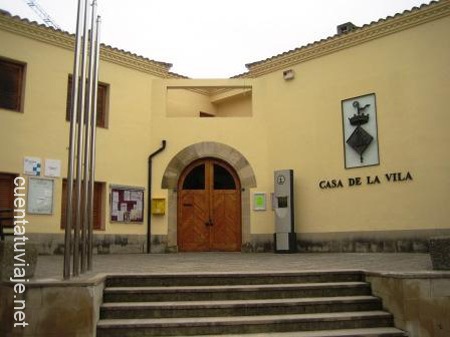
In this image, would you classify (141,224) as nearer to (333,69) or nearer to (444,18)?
(333,69)

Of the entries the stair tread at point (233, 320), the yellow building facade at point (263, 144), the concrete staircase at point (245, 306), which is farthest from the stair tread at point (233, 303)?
the yellow building facade at point (263, 144)

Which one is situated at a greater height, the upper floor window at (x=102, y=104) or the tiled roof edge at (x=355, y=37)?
Result: the tiled roof edge at (x=355, y=37)

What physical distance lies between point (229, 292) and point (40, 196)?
6.78 metres

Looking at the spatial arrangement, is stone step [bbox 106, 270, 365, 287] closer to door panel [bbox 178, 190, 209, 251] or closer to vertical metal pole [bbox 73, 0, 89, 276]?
vertical metal pole [bbox 73, 0, 89, 276]


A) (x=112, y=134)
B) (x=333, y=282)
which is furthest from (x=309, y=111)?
(x=333, y=282)

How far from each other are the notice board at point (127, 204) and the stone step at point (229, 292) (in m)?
6.64

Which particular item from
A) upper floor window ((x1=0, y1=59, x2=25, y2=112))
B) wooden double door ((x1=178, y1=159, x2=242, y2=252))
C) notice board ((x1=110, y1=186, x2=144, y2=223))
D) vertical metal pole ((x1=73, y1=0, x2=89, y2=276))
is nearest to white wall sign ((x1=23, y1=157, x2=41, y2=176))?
upper floor window ((x1=0, y1=59, x2=25, y2=112))

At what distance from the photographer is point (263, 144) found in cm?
1420

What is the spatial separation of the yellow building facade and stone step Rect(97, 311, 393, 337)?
5462mm

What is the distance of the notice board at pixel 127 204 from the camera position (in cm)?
1309

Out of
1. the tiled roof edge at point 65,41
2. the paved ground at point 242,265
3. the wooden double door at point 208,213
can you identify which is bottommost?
the paved ground at point 242,265

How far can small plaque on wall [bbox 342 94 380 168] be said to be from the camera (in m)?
12.1

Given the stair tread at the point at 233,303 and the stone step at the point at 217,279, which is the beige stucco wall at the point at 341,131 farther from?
the stair tread at the point at 233,303

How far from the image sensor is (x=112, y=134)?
13297mm
